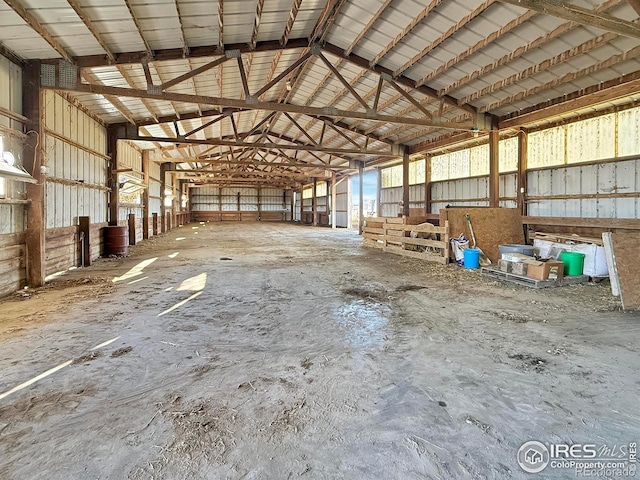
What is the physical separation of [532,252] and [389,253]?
386 cm

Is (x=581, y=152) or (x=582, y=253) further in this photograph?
(x=581, y=152)

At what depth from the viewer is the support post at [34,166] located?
5446 mm

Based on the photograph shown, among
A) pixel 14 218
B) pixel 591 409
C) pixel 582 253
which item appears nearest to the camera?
pixel 591 409

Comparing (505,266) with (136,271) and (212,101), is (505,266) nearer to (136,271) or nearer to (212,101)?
(212,101)

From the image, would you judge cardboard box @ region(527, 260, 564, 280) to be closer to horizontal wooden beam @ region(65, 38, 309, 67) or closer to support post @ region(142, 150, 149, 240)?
horizontal wooden beam @ region(65, 38, 309, 67)

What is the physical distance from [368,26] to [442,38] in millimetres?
1402

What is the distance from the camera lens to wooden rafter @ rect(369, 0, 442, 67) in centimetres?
556

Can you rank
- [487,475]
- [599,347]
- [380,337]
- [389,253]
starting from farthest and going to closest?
[389,253] → [380,337] → [599,347] → [487,475]

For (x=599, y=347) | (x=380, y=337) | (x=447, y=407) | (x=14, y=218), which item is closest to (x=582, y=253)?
(x=599, y=347)

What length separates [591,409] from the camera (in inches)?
86.9

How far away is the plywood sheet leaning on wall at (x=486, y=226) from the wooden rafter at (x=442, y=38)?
3.41m

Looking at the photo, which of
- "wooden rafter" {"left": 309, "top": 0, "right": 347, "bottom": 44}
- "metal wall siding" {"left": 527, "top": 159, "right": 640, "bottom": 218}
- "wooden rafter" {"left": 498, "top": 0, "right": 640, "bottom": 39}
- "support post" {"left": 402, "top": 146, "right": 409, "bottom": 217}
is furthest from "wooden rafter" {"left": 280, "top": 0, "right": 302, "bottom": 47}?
"support post" {"left": 402, "top": 146, "right": 409, "bottom": 217}

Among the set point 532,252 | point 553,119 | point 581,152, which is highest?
point 553,119

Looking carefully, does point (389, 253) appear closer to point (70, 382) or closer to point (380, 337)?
point (380, 337)
